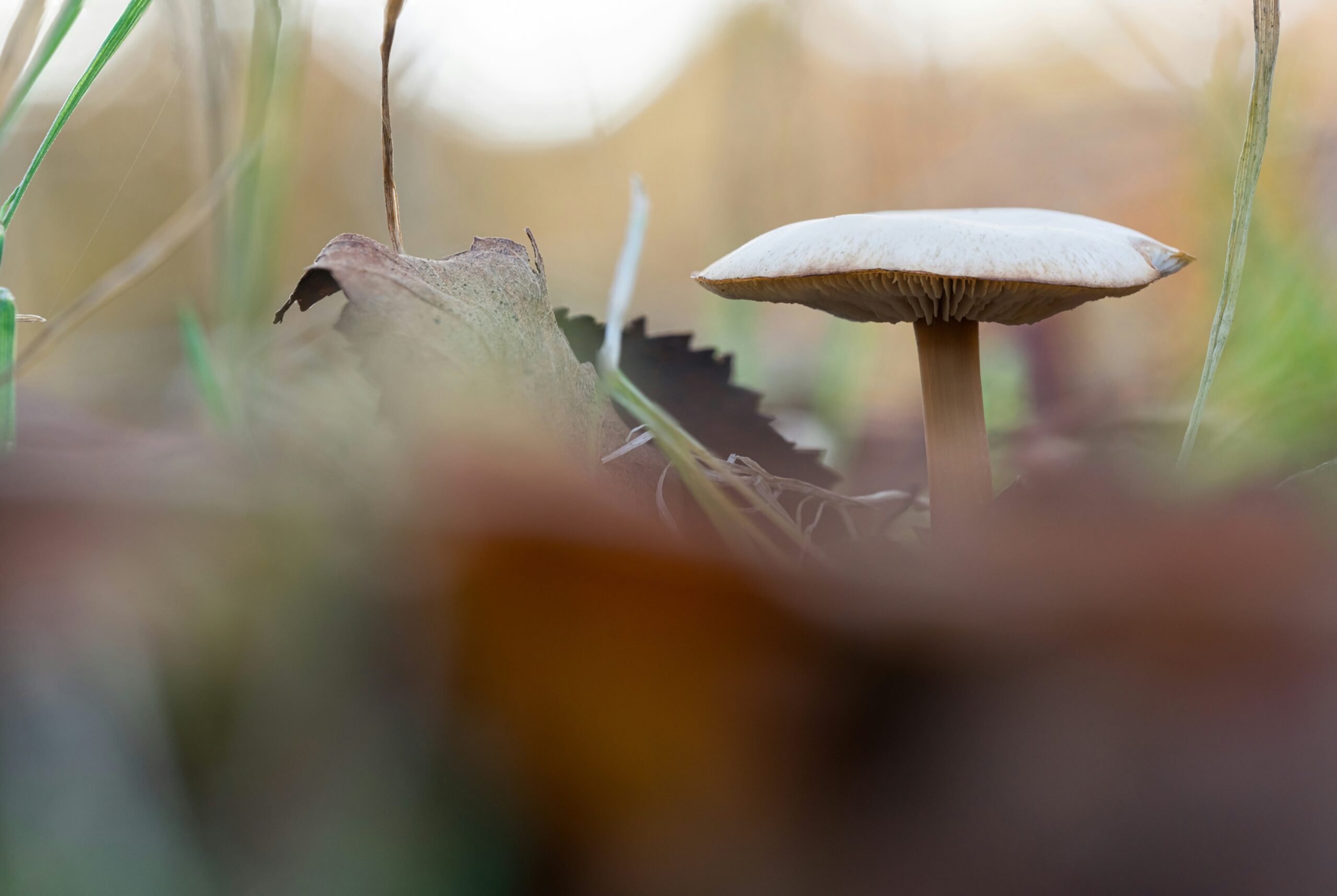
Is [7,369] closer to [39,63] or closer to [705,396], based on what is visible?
[39,63]

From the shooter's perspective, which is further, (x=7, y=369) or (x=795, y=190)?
(x=795, y=190)

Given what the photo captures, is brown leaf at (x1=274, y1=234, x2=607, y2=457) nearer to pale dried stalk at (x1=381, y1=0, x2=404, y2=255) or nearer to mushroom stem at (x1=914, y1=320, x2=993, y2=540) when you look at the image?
pale dried stalk at (x1=381, y1=0, x2=404, y2=255)

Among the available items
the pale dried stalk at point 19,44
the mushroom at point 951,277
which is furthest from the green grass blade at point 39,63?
the mushroom at point 951,277

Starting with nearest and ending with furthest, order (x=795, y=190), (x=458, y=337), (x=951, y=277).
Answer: (x=458, y=337) < (x=951, y=277) < (x=795, y=190)

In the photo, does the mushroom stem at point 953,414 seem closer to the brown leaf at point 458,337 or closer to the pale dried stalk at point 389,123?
the brown leaf at point 458,337

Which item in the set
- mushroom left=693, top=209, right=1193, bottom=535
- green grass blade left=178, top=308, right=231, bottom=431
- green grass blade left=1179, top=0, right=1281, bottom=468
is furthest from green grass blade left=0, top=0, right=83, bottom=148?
green grass blade left=1179, top=0, right=1281, bottom=468

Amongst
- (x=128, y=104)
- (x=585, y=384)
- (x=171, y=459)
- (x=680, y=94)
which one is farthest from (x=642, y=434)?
(x=680, y=94)

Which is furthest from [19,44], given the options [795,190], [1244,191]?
[795,190]
